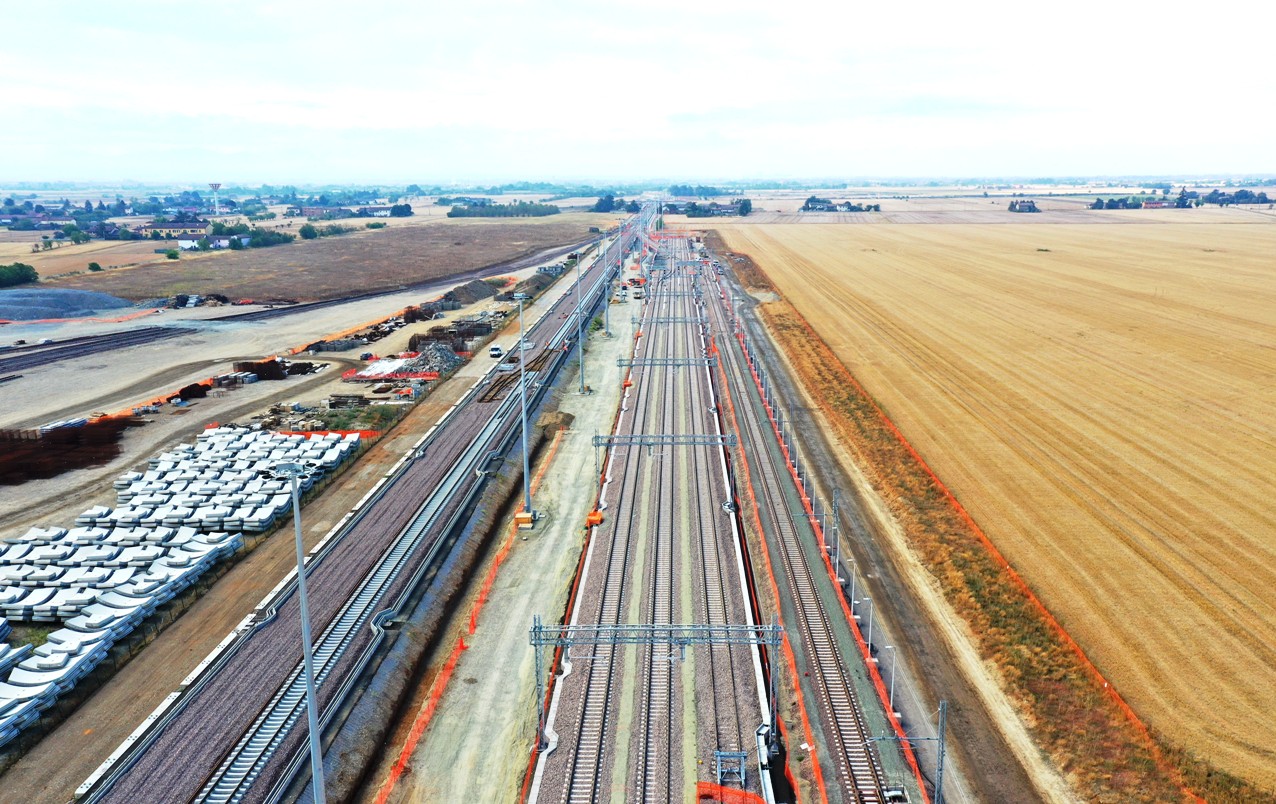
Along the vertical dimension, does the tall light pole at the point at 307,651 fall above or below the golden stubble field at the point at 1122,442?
above

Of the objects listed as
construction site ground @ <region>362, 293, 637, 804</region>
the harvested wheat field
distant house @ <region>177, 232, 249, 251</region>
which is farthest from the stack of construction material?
distant house @ <region>177, 232, 249, 251</region>

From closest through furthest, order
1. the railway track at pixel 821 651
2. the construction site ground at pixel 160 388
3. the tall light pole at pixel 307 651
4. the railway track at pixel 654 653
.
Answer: the tall light pole at pixel 307 651
the railway track at pixel 821 651
the railway track at pixel 654 653
the construction site ground at pixel 160 388

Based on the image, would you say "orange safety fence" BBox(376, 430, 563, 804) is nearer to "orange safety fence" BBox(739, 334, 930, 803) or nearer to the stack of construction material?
the stack of construction material

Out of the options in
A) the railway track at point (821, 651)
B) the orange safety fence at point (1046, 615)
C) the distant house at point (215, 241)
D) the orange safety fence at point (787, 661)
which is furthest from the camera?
the distant house at point (215, 241)

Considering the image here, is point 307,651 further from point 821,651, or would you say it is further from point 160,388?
point 160,388

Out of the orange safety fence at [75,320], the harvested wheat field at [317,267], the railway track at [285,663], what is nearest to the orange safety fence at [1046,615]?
the railway track at [285,663]

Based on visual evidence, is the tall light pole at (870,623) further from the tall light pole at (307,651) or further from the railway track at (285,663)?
the tall light pole at (307,651)

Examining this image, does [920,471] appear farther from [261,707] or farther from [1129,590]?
[261,707]
